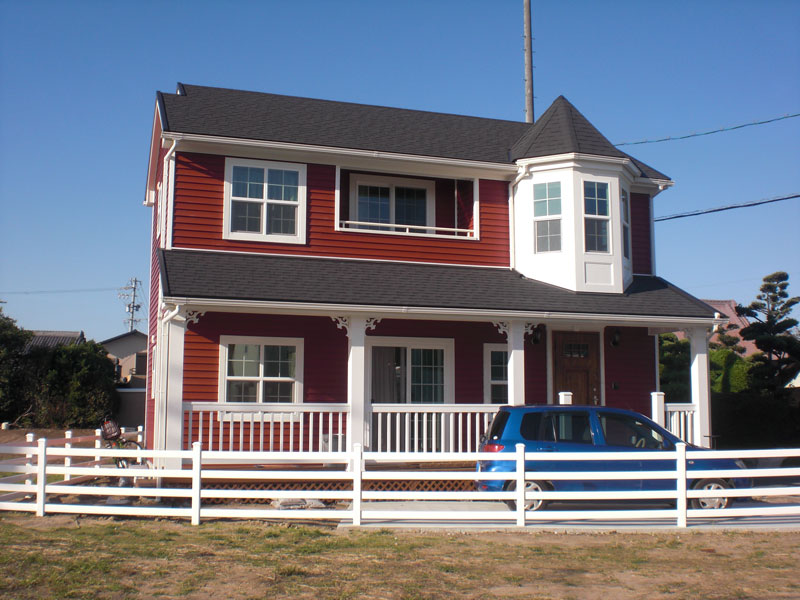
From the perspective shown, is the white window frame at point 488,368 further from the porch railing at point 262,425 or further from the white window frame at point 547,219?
the porch railing at point 262,425

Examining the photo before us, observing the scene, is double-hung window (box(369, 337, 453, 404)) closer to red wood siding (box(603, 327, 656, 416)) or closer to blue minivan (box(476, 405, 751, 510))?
red wood siding (box(603, 327, 656, 416))

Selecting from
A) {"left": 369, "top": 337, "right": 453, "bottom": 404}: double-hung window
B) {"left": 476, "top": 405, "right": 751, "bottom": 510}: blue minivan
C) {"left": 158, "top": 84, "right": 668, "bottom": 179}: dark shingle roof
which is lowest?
{"left": 476, "top": 405, "right": 751, "bottom": 510}: blue minivan

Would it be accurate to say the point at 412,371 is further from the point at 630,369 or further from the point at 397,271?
the point at 630,369

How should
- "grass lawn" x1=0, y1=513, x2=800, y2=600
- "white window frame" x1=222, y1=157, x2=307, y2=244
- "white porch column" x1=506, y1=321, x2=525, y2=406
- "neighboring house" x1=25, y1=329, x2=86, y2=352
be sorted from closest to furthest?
"grass lawn" x1=0, y1=513, x2=800, y2=600, "white porch column" x1=506, y1=321, x2=525, y2=406, "white window frame" x1=222, y1=157, x2=307, y2=244, "neighboring house" x1=25, y1=329, x2=86, y2=352

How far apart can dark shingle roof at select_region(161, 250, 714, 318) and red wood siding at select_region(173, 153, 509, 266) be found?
0.30m

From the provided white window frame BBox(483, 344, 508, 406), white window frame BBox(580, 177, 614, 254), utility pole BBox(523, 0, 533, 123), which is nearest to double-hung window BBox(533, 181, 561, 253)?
white window frame BBox(580, 177, 614, 254)

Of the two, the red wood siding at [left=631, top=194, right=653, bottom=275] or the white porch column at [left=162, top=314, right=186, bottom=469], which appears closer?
the white porch column at [left=162, top=314, right=186, bottom=469]

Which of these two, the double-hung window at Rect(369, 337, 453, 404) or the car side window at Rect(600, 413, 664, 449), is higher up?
the double-hung window at Rect(369, 337, 453, 404)

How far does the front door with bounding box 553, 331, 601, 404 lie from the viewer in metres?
16.5

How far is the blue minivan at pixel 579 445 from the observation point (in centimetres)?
1105

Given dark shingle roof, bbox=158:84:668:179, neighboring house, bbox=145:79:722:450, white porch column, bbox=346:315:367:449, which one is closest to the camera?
white porch column, bbox=346:315:367:449

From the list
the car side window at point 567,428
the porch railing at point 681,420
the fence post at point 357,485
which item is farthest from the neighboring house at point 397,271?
the fence post at point 357,485

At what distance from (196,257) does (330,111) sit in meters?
5.44

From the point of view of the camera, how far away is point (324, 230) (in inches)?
611
